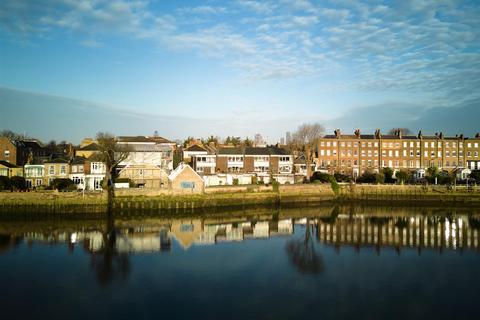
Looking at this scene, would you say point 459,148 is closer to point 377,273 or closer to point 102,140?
point 377,273

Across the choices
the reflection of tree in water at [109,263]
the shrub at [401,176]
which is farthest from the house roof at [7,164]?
the shrub at [401,176]

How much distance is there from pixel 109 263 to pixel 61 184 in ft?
77.5

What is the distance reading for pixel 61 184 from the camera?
147 ft

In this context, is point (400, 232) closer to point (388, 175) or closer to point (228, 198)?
point (228, 198)

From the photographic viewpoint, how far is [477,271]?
79.9 feet

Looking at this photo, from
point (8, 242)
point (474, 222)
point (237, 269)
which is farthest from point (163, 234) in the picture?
point (474, 222)

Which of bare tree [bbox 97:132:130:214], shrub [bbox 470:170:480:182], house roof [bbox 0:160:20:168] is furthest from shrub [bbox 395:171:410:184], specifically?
house roof [bbox 0:160:20:168]

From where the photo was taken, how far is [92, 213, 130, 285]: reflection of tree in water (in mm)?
22453

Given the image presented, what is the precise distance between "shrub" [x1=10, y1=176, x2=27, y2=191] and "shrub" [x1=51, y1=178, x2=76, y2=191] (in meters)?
3.70

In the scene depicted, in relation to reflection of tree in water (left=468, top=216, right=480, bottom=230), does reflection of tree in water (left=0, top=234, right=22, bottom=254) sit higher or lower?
lower

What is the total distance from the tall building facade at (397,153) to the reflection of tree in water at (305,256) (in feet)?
118

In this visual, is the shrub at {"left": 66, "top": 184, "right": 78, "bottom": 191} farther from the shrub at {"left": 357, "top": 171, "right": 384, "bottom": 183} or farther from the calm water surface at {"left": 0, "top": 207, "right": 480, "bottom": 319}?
the shrub at {"left": 357, "top": 171, "right": 384, "bottom": 183}

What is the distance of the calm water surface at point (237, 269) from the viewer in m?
18.0

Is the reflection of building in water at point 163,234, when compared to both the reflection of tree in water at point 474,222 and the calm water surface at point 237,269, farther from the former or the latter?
the reflection of tree in water at point 474,222
